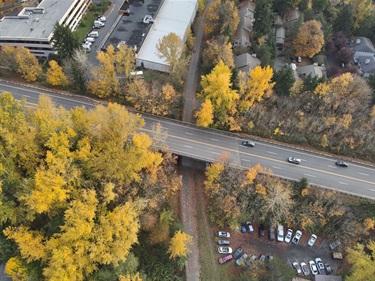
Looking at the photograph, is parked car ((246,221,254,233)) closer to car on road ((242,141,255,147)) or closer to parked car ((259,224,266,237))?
parked car ((259,224,266,237))

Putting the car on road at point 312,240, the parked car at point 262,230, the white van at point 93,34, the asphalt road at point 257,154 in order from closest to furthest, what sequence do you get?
the car on road at point 312,240, the parked car at point 262,230, the asphalt road at point 257,154, the white van at point 93,34

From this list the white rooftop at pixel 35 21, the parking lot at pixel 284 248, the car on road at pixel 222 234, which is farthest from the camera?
the white rooftop at pixel 35 21

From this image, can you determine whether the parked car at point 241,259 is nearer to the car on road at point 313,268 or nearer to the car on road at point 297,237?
the car on road at point 297,237

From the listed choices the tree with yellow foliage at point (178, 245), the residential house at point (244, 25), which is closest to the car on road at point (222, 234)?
the tree with yellow foliage at point (178, 245)

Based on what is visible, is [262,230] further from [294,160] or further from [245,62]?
[245,62]

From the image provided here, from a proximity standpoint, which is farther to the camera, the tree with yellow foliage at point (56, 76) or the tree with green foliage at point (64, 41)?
the tree with yellow foliage at point (56, 76)

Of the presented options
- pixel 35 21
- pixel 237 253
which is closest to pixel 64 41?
pixel 35 21
